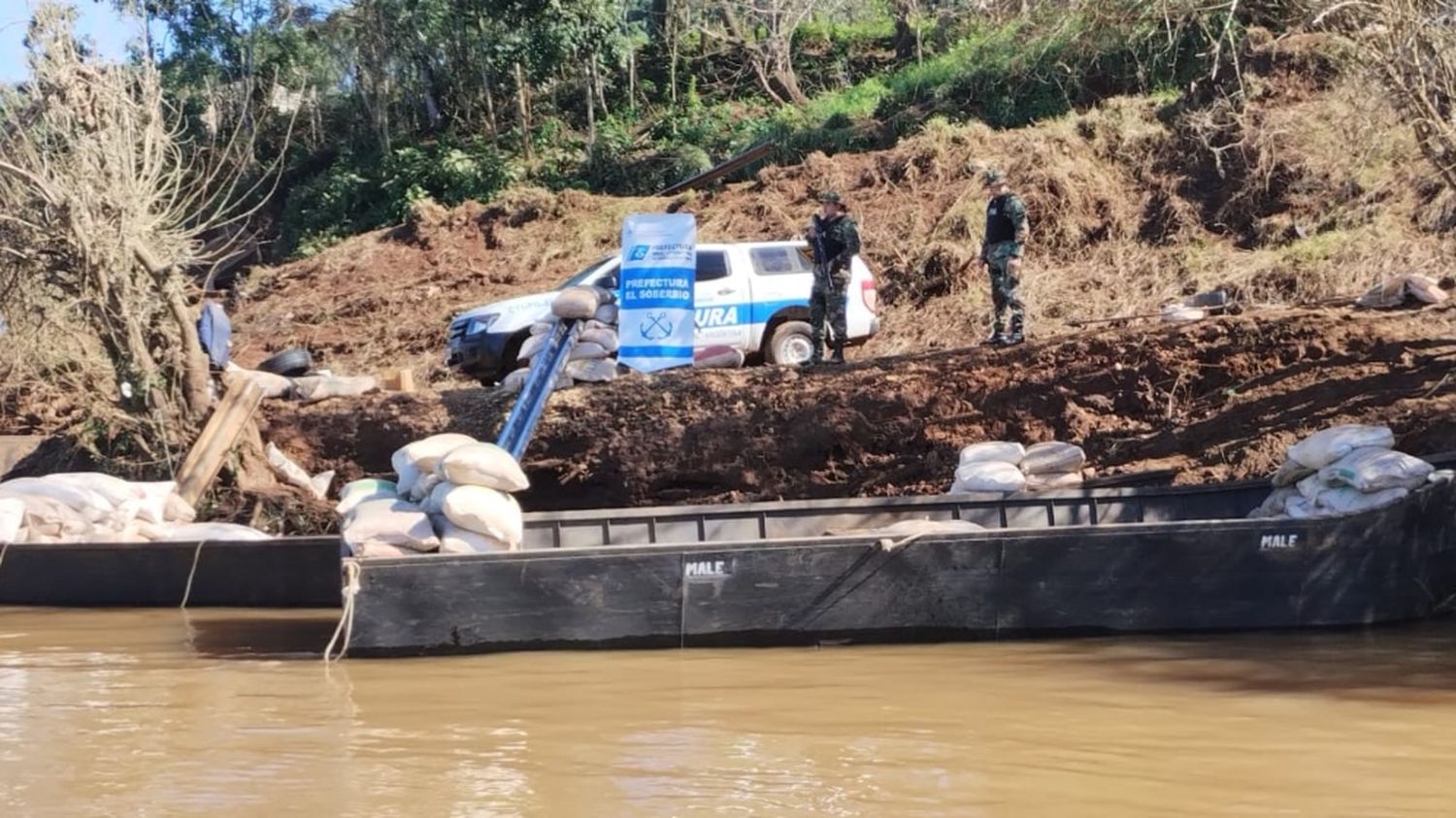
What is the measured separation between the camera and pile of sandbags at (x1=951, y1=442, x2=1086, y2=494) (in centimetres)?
1220

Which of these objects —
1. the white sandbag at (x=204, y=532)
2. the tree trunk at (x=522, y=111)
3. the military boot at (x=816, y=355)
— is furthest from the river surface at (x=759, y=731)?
the tree trunk at (x=522, y=111)

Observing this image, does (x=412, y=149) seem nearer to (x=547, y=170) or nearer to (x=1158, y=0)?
(x=547, y=170)

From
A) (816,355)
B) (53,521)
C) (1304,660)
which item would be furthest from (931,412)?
(53,521)

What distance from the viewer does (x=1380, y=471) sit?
386 inches

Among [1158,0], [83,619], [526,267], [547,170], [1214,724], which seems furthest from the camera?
[547,170]

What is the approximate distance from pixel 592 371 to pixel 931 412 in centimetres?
336

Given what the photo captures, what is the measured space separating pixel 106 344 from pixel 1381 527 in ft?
36.9

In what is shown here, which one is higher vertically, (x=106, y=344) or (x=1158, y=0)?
(x=1158, y=0)

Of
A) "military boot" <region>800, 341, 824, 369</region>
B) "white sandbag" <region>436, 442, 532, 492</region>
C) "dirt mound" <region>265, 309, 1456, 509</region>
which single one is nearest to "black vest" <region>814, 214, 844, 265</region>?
"military boot" <region>800, 341, 824, 369</region>

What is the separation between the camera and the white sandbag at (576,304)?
46.4 ft

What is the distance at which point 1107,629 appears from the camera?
9602mm

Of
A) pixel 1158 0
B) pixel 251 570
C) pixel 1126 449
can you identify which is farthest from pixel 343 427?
pixel 1158 0

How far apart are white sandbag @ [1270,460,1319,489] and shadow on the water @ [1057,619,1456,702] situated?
4.15 feet

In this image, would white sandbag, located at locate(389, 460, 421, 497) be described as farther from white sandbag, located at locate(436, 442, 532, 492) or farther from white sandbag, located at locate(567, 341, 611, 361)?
white sandbag, located at locate(567, 341, 611, 361)
